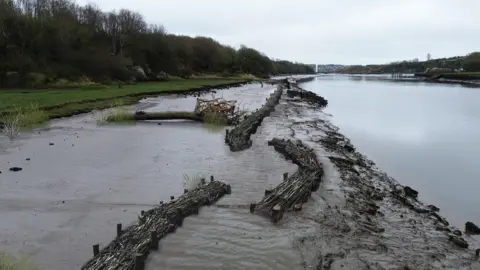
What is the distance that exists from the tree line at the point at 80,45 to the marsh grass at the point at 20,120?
98.8 ft

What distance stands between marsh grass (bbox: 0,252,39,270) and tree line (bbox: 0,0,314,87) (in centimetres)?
5159

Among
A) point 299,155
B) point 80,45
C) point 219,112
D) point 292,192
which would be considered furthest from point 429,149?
point 80,45

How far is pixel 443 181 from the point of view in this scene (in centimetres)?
1672

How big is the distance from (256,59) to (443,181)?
468ft

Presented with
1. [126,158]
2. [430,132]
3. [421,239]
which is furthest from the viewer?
[430,132]

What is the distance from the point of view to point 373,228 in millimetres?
10320

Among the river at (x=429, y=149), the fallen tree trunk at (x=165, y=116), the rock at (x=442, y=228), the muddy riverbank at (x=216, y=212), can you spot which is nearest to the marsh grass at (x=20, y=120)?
the muddy riverbank at (x=216, y=212)

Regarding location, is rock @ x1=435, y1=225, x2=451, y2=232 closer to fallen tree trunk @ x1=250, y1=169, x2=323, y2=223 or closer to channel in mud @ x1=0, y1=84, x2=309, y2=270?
fallen tree trunk @ x1=250, y1=169, x2=323, y2=223

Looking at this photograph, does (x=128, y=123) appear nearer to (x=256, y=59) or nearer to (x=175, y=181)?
(x=175, y=181)

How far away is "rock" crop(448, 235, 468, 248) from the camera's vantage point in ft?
32.0

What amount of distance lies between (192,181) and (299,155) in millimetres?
5312

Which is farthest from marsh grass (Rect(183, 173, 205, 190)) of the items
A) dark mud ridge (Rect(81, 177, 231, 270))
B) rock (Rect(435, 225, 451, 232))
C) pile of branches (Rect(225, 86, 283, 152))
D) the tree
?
the tree

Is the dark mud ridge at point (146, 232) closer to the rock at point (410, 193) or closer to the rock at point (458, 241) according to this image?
the rock at point (458, 241)

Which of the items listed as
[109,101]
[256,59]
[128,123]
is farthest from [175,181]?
[256,59]
